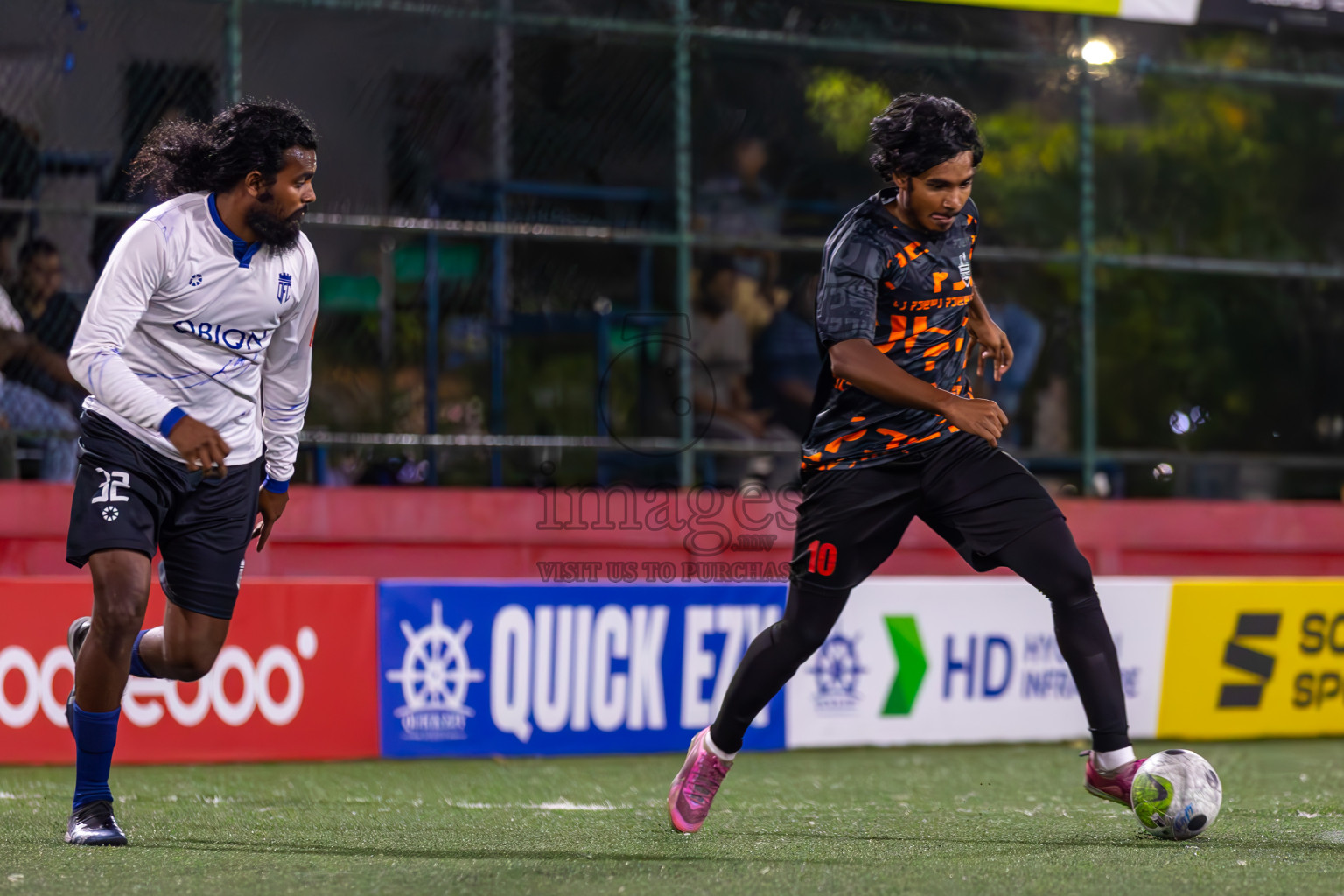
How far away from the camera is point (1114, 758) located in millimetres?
4430

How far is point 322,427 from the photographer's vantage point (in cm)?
932

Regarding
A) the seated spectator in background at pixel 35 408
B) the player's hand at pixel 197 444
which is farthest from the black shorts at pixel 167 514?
the seated spectator in background at pixel 35 408

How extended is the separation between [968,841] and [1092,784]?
37 centimetres

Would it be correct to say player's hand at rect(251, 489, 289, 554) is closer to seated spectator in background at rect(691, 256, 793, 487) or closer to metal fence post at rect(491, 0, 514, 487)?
metal fence post at rect(491, 0, 514, 487)

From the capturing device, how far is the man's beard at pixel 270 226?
4.38 meters

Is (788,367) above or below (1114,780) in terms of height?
above

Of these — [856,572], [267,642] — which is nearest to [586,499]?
[267,642]

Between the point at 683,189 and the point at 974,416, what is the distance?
19.1 ft

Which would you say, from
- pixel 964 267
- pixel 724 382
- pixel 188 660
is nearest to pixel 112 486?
pixel 188 660

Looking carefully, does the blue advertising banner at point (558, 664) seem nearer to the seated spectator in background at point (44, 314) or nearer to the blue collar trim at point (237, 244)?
the seated spectator in background at point (44, 314)

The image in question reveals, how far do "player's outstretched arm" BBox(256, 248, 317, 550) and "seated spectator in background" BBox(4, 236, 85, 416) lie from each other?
4.36m

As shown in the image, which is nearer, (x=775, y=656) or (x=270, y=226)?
(x=270, y=226)

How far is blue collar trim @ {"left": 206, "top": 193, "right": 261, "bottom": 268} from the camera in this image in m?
4.39

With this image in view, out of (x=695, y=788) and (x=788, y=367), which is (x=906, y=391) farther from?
(x=788, y=367)
